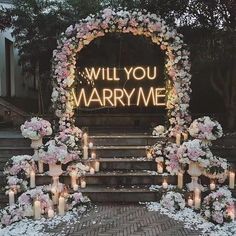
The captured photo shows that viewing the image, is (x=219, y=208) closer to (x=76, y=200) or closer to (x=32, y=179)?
(x=76, y=200)

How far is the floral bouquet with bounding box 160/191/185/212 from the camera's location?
791 centimetres

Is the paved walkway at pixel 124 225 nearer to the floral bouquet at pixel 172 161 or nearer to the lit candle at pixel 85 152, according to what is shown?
the floral bouquet at pixel 172 161

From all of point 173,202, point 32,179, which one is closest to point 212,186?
point 173,202

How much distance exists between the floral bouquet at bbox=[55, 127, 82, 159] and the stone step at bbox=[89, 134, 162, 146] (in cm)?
39

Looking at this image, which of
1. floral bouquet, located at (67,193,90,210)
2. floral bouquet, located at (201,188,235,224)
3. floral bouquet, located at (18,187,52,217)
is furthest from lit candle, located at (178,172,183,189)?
floral bouquet, located at (18,187,52,217)

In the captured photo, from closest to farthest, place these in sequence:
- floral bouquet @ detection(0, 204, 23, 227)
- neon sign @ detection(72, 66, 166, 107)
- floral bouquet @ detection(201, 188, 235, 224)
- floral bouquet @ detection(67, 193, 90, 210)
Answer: floral bouquet @ detection(201, 188, 235, 224), floral bouquet @ detection(0, 204, 23, 227), floral bouquet @ detection(67, 193, 90, 210), neon sign @ detection(72, 66, 166, 107)

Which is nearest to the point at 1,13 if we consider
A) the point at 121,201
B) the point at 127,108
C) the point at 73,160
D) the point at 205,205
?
the point at 127,108

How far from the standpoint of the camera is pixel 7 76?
1728cm

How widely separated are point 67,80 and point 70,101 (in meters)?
0.55

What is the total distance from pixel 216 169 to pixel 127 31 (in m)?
4.05

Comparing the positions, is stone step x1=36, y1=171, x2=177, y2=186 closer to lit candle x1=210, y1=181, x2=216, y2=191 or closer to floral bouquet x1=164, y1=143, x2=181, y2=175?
floral bouquet x1=164, y1=143, x2=181, y2=175

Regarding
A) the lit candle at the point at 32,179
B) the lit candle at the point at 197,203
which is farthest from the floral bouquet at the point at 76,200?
the lit candle at the point at 197,203

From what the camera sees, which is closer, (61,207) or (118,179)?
(61,207)

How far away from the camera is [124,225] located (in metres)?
7.21
